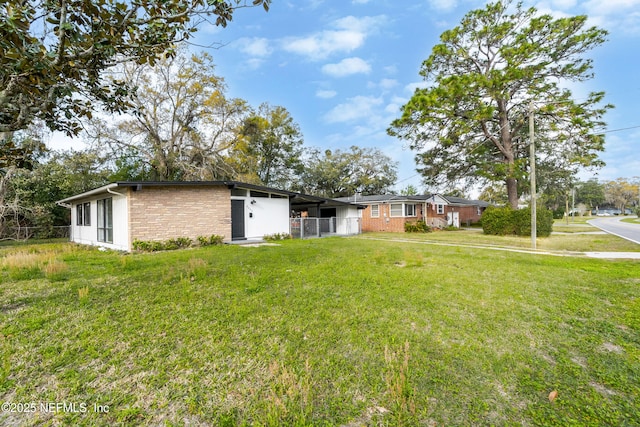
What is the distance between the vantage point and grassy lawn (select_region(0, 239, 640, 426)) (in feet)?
6.36

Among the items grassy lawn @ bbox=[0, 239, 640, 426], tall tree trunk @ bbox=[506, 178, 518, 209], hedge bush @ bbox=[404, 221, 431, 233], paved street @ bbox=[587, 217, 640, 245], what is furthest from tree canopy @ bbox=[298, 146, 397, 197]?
grassy lawn @ bbox=[0, 239, 640, 426]

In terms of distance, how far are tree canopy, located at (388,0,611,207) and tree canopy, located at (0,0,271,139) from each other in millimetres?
18048

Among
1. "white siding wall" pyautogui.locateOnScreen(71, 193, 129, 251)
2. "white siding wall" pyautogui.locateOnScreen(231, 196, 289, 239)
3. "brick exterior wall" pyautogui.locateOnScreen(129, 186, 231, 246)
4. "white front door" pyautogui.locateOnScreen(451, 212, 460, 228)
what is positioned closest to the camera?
"brick exterior wall" pyautogui.locateOnScreen(129, 186, 231, 246)

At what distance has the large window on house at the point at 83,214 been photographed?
44.8 ft

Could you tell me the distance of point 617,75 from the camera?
13.7 m

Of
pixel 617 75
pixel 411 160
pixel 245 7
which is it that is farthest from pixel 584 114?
pixel 245 7

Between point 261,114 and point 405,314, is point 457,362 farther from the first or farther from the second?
point 261,114

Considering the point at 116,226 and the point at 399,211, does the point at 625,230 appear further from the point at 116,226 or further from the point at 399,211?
the point at 116,226

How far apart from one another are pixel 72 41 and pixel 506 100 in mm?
22826

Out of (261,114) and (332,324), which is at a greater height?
(261,114)

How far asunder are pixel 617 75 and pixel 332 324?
2044 centimetres

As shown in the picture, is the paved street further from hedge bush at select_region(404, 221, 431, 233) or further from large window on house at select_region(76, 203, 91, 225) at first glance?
large window on house at select_region(76, 203, 91, 225)

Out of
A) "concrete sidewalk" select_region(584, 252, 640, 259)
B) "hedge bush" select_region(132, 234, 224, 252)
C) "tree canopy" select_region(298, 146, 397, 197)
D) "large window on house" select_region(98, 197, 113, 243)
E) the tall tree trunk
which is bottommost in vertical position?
"concrete sidewalk" select_region(584, 252, 640, 259)

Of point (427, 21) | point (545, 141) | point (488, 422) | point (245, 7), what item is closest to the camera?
point (488, 422)
